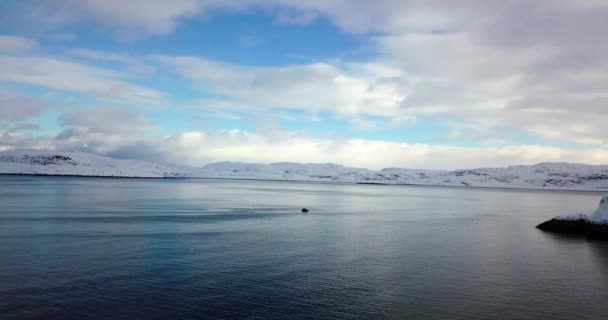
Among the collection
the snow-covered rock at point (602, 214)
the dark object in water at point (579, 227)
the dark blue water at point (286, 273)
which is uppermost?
the snow-covered rock at point (602, 214)

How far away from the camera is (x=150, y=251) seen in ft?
76.2

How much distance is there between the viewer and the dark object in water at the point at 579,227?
3409 cm

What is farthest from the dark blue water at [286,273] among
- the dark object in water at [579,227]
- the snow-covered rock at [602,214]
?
the snow-covered rock at [602,214]

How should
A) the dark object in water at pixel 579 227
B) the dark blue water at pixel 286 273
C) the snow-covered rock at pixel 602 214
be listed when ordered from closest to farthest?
the dark blue water at pixel 286 273 < the dark object in water at pixel 579 227 < the snow-covered rock at pixel 602 214

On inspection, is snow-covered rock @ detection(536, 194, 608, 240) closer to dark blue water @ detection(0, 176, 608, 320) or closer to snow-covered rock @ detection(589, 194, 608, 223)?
snow-covered rock @ detection(589, 194, 608, 223)

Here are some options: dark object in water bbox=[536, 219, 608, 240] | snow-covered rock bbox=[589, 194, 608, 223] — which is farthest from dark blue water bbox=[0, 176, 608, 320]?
snow-covered rock bbox=[589, 194, 608, 223]

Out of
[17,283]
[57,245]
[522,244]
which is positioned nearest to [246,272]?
[17,283]

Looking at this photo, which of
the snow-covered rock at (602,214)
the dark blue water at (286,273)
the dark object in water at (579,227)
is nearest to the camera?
the dark blue water at (286,273)

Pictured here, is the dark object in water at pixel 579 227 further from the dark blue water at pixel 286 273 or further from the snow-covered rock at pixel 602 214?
the dark blue water at pixel 286 273

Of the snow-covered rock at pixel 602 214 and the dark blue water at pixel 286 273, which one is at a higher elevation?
the snow-covered rock at pixel 602 214

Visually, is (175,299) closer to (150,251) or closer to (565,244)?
(150,251)

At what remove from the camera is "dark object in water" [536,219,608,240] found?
3409 centimetres

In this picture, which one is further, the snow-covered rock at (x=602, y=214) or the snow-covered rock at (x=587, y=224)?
the snow-covered rock at (x=602, y=214)

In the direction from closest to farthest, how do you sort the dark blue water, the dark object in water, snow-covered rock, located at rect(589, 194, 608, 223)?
the dark blue water, the dark object in water, snow-covered rock, located at rect(589, 194, 608, 223)
